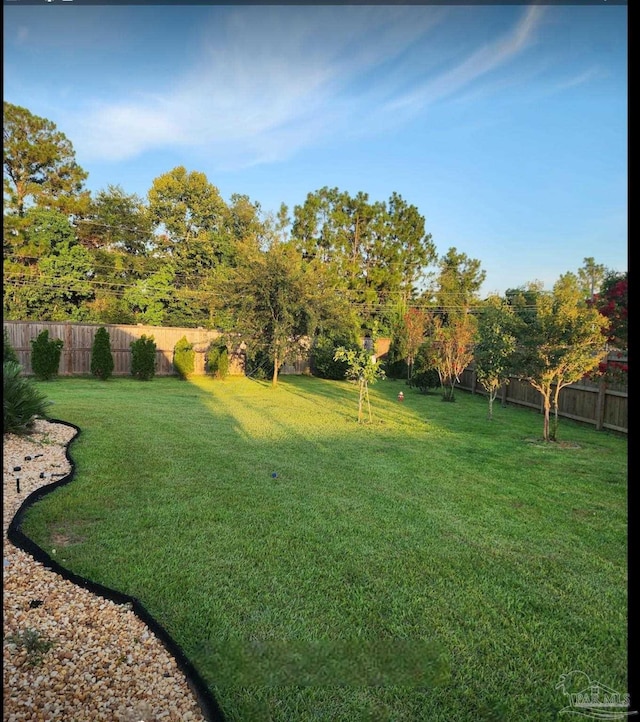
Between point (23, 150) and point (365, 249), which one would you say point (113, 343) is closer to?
point (365, 249)

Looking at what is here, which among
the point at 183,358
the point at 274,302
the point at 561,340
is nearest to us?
the point at 561,340

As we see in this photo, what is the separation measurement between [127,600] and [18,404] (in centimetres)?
386

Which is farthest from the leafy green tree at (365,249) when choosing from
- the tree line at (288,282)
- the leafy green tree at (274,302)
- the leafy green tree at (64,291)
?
the leafy green tree at (64,291)

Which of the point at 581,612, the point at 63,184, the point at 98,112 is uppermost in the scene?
the point at 63,184

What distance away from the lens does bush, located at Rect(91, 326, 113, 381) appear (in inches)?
466

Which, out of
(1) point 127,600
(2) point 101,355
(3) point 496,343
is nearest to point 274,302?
(2) point 101,355

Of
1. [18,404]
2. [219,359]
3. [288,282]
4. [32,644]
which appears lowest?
[32,644]

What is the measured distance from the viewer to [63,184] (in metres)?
3.54

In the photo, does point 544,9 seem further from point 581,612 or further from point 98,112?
point 581,612

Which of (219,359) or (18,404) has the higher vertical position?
(219,359)

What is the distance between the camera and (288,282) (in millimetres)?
11812

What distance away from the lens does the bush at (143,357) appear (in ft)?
40.5

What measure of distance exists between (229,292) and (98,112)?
37.0 ft
